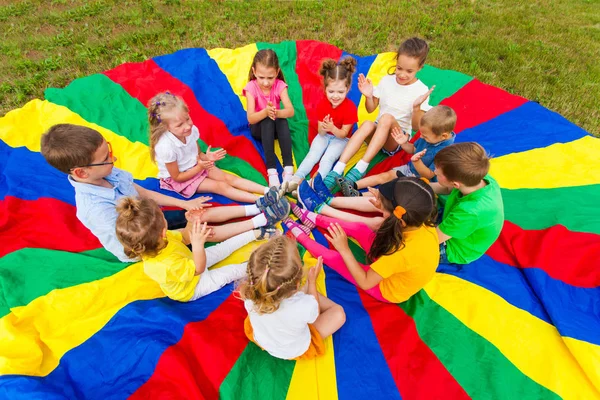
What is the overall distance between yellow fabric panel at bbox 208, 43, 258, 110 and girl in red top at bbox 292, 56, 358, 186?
3.52ft

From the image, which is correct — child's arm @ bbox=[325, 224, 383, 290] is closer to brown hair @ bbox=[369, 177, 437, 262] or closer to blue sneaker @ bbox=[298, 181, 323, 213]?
brown hair @ bbox=[369, 177, 437, 262]

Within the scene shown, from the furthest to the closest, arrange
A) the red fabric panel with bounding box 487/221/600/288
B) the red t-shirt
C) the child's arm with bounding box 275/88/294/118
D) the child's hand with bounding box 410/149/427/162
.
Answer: the child's arm with bounding box 275/88/294/118, the red t-shirt, the child's hand with bounding box 410/149/427/162, the red fabric panel with bounding box 487/221/600/288

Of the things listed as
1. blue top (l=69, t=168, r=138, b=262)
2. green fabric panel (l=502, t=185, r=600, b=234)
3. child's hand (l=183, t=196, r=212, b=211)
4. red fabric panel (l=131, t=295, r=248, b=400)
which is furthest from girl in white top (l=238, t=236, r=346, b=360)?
green fabric panel (l=502, t=185, r=600, b=234)

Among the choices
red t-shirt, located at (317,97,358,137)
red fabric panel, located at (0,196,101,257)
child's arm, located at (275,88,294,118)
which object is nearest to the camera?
red fabric panel, located at (0,196,101,257)

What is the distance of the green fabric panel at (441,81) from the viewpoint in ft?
12.8

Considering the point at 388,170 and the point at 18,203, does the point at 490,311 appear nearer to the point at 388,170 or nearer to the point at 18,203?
the point at 388,170

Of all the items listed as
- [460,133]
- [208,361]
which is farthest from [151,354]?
[460,133]

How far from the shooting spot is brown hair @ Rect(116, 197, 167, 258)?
6.51 feet

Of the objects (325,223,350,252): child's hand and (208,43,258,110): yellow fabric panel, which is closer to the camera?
(325,223,350,252): child's hand

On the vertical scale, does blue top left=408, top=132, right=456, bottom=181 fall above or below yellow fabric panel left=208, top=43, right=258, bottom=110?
below

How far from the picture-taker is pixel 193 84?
3.85 metres

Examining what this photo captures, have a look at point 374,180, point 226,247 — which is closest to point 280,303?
point 226,247

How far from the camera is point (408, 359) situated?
2.11 metres

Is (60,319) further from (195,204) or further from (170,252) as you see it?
(195,204)
